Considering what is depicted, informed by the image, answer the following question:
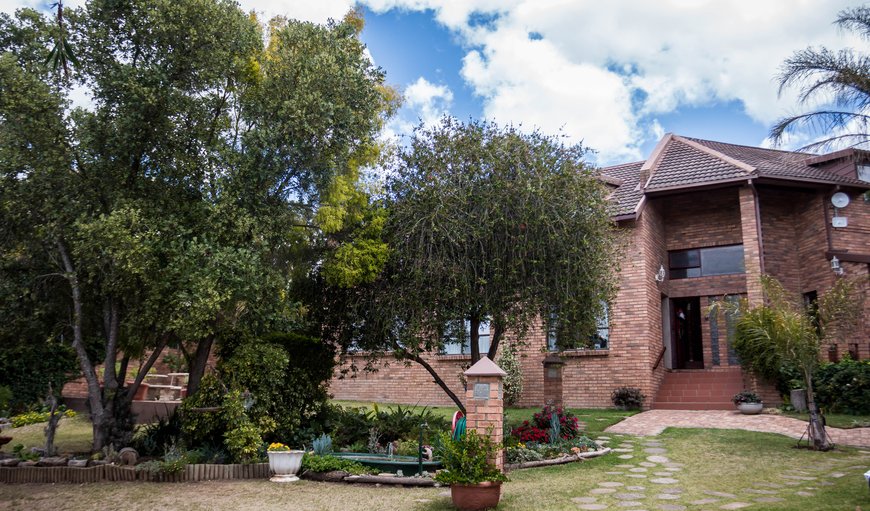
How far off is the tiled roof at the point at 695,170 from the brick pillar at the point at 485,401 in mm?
9316

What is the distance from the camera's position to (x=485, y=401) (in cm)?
815

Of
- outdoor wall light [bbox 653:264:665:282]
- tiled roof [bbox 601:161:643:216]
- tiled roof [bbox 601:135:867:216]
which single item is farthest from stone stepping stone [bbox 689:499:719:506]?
outdoor wall light [bbox 653:264:665:282]

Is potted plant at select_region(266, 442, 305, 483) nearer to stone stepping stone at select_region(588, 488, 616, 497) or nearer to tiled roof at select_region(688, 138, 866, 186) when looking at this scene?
stone stepping stone at select_region(588, 488, 616, 497)

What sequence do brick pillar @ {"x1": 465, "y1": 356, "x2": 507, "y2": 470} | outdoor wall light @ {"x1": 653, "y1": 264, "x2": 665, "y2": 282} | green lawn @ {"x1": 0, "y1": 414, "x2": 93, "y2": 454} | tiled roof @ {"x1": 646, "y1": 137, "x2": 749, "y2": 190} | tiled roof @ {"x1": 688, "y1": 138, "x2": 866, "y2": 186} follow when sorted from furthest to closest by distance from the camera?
1. outdoor wall light @ {"x1": 653, "y1": 264, "x2": 665, "y2": 282}
2. tiled roof @ {"x1": 646, "y1": 137, "x2": 749, "y2": 190}
3. tiled roof @ {"x1": 688, "y1": 138, "x2": 866, "y2": 186}
4. green lawn @ {"x1": 0, "y1": 414, "x2": 93, "y2": 454}
5. brick pillar @ {"x1": 465, "y1": 356, "x2": 507, "y2": 470}

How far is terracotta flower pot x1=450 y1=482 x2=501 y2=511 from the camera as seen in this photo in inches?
287

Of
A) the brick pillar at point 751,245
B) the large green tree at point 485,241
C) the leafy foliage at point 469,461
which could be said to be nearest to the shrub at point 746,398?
the brick pillar at point 751,245

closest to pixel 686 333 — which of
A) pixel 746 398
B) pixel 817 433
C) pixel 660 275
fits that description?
pixel 660 275

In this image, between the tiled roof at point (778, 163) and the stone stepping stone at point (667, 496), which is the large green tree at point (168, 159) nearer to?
the stone stepping stone at point (667, 496)

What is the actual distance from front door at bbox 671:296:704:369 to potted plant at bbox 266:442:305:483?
1346cm

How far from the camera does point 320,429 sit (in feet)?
38.2

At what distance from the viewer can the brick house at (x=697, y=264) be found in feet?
56.0

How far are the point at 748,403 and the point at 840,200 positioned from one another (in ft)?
22.8

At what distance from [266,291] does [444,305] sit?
3.17 meters

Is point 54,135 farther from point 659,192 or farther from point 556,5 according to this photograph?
point 659,192
